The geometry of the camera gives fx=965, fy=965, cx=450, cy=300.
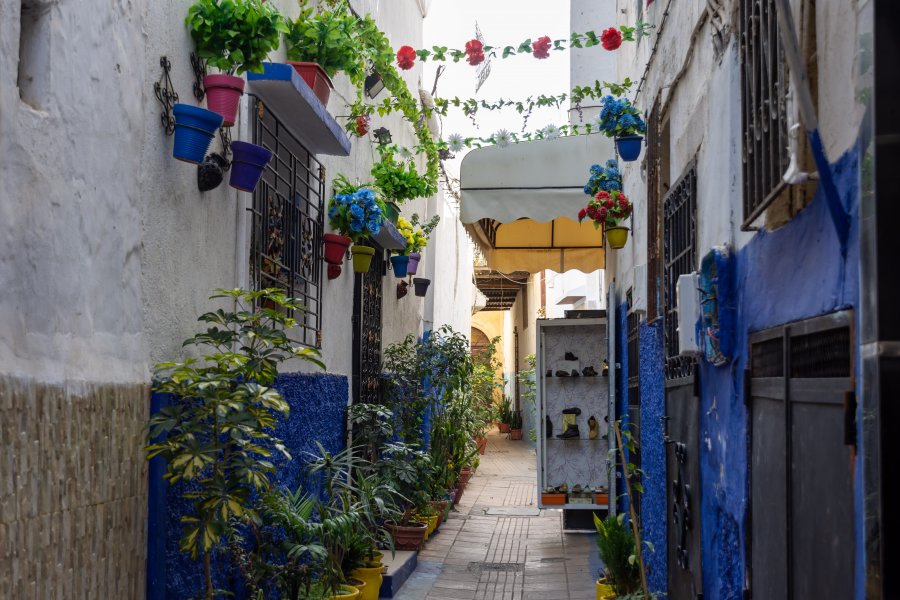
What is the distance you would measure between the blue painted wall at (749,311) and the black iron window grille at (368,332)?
16.1 ft

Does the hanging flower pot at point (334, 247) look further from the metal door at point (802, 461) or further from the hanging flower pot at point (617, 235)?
the metal door at point (802, 461)

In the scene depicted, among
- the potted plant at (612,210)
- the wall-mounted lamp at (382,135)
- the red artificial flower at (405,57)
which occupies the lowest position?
the potted plant at (612,210)

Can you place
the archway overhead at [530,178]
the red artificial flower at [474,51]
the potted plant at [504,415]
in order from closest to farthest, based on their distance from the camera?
the red artificial flower at [474,51] → the archway overhead at [530,178] → the potted plant at [504,415]

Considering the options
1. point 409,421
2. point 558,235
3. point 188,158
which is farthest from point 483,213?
point 188,158

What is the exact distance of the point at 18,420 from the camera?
9.78 feet

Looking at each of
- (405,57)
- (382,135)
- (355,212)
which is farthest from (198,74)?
(382,135)

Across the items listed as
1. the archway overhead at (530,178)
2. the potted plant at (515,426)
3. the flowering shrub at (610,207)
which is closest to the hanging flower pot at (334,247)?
the flowering shrub at (610,207)

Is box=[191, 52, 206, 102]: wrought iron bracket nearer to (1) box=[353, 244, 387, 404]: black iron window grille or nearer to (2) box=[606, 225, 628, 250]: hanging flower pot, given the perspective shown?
(1) box=[353, 244, 387, 404]: black iron window grille

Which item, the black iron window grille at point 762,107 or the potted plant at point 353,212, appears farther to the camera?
the potted plant at point 353,212

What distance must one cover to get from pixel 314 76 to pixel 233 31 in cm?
152

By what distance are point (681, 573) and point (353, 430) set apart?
405 centimetres

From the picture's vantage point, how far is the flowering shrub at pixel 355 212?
7539 mm

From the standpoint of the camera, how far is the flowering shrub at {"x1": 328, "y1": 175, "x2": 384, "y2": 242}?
754 centimetres

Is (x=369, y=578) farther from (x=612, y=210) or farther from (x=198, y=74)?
(x=198, y=74)
